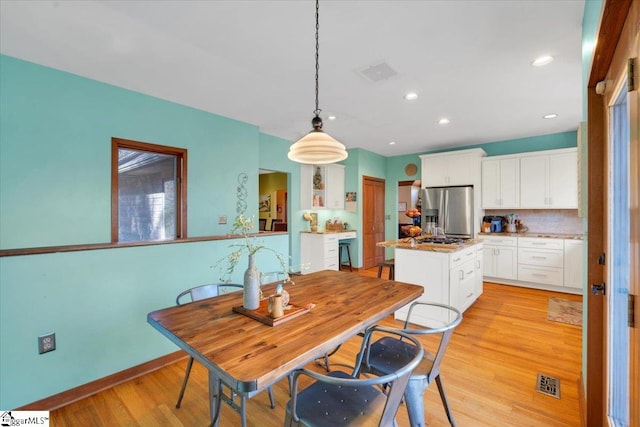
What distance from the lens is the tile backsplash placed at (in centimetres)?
486

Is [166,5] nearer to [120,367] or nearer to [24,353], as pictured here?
[24,353]

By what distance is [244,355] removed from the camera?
3.56ft

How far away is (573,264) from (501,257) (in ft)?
3.07

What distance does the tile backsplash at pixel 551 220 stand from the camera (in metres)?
4.86

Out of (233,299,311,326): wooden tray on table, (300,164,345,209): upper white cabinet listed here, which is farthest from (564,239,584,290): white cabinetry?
(233,299,311,326): wooden tray on table

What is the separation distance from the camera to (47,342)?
1939mm

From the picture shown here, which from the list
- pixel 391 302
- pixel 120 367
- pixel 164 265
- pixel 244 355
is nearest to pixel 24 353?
pixel 120 367

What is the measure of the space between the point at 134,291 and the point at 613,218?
3104 mm

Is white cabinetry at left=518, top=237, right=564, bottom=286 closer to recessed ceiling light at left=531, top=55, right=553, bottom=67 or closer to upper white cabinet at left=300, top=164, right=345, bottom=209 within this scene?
recessed ceiling light at left=531, top=55, right=553, bottom=67

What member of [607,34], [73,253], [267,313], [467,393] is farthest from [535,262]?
[73,253]

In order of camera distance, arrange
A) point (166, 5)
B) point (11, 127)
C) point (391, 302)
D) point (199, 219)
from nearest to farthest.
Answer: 1. point (391, 302)
2. point (166, 5)
3. point (11, 127)
4. point (199, 219)

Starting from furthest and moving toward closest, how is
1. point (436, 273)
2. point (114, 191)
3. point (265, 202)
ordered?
point (265, 202), point (436, 273), point (114, 191)

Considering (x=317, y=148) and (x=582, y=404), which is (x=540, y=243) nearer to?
(x=582, y=404)

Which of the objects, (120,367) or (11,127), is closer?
(120,367)
